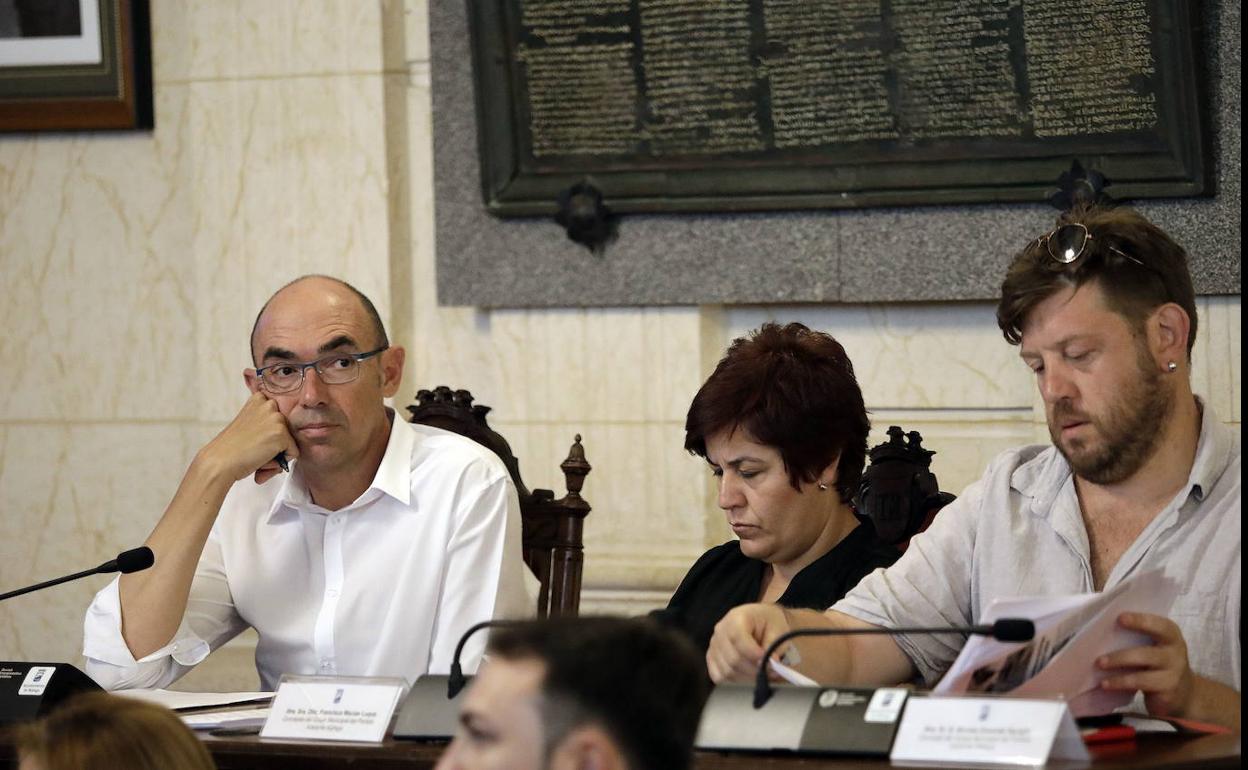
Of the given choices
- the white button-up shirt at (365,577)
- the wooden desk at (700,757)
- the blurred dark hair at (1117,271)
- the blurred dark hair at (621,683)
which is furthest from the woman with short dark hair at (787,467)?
the blurred dark hair at (621,683)

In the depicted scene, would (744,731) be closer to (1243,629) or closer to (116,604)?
(1243,629)

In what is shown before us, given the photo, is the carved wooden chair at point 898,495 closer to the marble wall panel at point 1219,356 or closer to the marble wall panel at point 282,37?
the marble wall panel at point 1219,356

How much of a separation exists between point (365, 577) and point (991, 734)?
154cm

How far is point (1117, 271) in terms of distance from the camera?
2428mm

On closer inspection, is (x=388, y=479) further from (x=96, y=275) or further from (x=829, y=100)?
(x=96, y=275)

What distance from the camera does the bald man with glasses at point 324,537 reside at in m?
2.94

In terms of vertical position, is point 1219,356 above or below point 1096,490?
above

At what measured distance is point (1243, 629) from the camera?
1.52 m

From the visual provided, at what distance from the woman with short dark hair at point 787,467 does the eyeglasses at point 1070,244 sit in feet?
1.88

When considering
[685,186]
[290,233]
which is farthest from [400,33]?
[685,186]

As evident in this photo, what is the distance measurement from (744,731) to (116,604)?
1411mm

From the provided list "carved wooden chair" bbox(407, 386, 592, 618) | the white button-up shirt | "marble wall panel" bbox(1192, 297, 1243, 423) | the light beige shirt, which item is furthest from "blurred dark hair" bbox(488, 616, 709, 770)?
"marble wall panel" bbox(1192, 297, 1243, 423)

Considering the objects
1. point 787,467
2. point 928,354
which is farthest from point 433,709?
point 928,354

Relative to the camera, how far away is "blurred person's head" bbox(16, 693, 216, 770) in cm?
165
